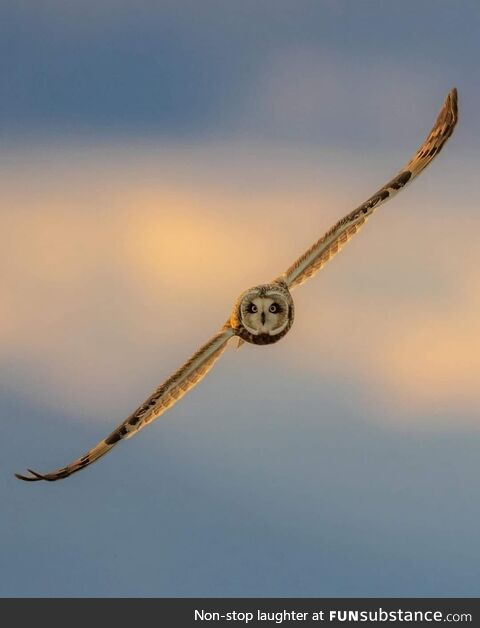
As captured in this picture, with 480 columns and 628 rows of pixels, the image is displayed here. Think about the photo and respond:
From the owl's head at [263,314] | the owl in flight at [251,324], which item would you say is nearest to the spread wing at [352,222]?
the owl in flight at [251,324]

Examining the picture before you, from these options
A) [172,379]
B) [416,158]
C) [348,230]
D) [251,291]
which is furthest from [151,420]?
[416,158]

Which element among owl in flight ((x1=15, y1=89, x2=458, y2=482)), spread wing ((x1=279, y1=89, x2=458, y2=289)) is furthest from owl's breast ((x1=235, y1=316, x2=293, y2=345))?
spread wing ((x1=279, y1=89, x2=458, y2=289))

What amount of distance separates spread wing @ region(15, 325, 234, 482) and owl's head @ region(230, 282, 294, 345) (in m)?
0.77

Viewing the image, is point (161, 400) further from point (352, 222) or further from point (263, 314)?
point (352, 222)

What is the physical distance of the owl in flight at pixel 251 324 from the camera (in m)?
48.9

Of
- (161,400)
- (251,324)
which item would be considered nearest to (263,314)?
(251,324)

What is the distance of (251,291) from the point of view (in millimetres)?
49406

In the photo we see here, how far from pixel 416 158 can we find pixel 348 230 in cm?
415

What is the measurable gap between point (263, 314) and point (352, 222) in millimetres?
4506

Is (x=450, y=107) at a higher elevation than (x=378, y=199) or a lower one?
higher

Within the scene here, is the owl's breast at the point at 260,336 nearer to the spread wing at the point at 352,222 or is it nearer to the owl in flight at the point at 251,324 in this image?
the owl in flight at the point at 251,324

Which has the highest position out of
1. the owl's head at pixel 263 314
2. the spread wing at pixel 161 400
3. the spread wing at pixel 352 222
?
the spread wing at pixel 352 222

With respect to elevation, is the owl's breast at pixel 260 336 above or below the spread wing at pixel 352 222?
below
